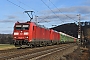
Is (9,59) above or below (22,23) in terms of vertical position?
below

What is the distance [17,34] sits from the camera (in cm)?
3266

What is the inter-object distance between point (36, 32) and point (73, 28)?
10427cm

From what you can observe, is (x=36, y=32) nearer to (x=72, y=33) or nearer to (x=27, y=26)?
(x=27, y=26)

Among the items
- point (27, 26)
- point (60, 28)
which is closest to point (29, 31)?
point (27, 26)

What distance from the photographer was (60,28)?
162000 millimetres

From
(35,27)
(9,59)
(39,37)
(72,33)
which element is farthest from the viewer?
(72,33)

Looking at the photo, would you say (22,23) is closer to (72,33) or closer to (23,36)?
(23,36)

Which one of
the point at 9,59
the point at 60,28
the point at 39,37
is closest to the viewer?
the point at 9,59

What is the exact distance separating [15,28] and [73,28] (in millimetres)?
106831

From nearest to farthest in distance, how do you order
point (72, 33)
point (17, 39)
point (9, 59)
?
point (9, 59) → point (17, 39) → point (72, 33)

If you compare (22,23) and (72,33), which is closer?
(22,23)

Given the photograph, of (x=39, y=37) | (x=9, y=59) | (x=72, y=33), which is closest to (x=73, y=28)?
(x=72, y=33)

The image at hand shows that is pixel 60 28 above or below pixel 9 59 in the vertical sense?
above

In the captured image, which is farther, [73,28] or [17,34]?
[73,28]
